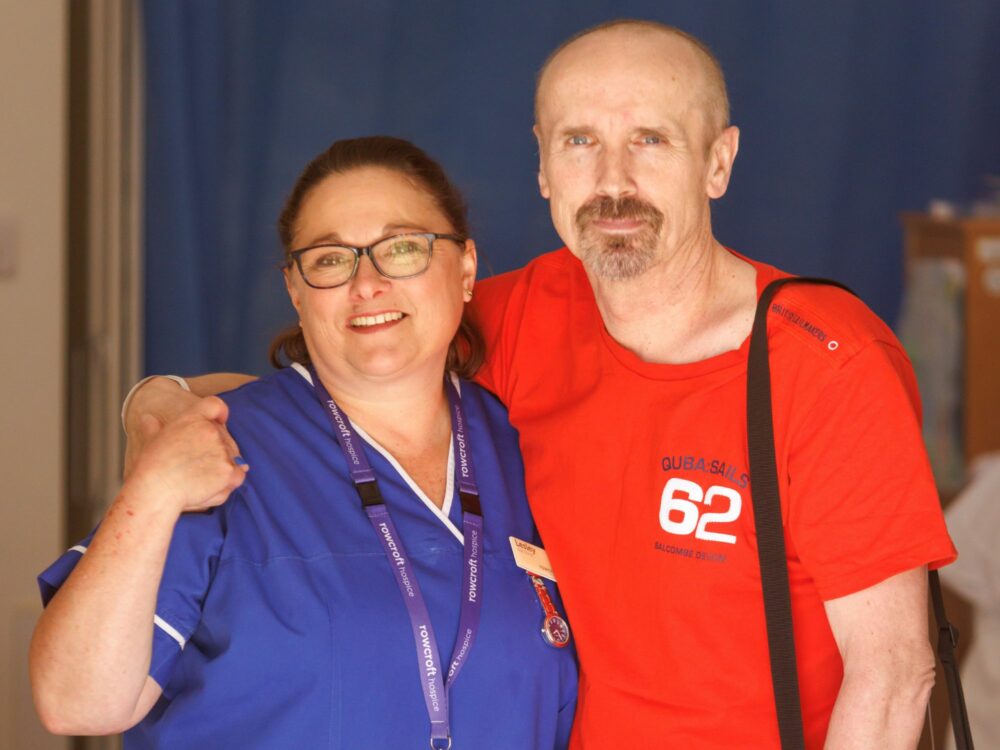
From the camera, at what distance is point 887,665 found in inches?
55.4

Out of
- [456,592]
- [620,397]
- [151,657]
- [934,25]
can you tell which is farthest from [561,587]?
[934,25]

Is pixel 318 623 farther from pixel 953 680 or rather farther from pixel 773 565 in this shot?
pixel 953 680

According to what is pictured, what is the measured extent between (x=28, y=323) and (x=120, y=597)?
1.28 metres

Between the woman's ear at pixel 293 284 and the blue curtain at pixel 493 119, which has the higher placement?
the blue curtain at pixel 493 119

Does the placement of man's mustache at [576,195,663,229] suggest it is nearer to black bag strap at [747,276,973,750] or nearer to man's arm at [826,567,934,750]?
black bag strap at [747,276,973,750]

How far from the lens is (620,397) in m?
1.68

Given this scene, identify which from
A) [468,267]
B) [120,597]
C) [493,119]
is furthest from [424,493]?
[493,119]

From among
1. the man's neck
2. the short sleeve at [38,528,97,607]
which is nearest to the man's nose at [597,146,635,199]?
the man's neck

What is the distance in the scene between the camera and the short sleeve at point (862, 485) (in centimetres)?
140

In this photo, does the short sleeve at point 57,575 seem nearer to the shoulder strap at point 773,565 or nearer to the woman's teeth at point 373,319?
the woman's teeth at point 373,319

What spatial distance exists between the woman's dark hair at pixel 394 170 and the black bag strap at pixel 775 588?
0.57m

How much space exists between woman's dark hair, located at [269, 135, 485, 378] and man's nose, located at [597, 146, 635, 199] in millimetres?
298

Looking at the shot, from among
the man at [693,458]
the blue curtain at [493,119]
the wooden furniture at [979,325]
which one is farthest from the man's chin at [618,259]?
the wooden furniture at [979,325]

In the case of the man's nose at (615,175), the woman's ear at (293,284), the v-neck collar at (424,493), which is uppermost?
the man's nose at (615,175)
